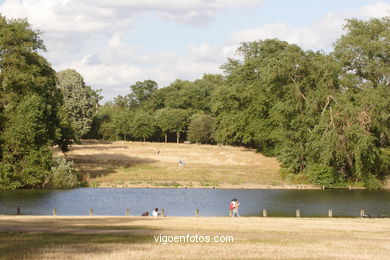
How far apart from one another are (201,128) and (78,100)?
3132cm

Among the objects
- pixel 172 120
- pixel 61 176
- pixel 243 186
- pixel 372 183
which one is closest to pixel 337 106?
pixel 372 183

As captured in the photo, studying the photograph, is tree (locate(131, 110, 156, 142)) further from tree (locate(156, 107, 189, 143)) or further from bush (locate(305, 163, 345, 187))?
bush (locate(305, 163, 345, 187))

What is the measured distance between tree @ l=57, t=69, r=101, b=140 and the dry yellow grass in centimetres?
917

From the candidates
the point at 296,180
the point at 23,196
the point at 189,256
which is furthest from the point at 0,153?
the point at 189,256

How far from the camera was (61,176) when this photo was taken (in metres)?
79.2

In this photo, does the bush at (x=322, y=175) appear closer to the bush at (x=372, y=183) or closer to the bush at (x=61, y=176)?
the bush at (x=372, y=183)

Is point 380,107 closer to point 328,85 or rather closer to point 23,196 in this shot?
point 328,85

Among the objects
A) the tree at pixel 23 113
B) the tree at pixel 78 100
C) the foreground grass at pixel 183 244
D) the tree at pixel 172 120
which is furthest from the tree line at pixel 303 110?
the tree at pixel 172 120

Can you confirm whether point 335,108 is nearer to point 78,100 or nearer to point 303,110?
point 303,110

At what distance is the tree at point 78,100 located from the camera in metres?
131

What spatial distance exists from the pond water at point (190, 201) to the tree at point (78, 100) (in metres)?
54.2

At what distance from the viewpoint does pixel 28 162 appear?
254 feet

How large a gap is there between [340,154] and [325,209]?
22119mm

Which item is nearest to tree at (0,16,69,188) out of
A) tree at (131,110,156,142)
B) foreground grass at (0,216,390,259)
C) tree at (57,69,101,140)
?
foreground grass at (0,216,390,259)
